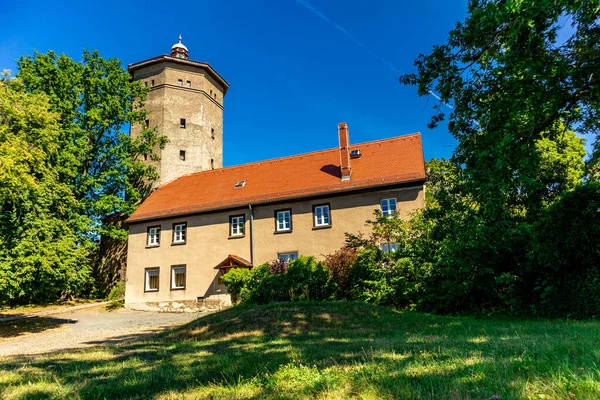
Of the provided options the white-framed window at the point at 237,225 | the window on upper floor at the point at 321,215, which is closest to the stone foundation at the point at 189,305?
the white-framed window at the point at 237,225

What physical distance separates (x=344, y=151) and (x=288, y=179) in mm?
4019

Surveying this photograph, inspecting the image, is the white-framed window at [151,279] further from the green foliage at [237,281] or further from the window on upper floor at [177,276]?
the green foliage at [237,281]

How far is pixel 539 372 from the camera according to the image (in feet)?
10.5

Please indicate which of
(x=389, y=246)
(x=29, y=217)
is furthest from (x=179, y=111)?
(x=389, y=246)

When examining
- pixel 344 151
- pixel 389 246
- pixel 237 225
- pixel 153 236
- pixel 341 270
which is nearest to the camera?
pixel 341 270

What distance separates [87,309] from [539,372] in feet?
84.8

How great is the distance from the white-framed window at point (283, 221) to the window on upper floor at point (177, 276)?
681 cm

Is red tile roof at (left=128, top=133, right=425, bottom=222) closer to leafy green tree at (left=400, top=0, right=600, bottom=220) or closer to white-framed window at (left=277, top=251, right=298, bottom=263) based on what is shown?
white-framed window at (left=277, top=251, right=298, bottom=263)

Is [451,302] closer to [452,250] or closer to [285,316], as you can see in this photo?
[452,250]

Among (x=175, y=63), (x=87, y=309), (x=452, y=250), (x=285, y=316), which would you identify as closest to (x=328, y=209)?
(x=452, y=250)

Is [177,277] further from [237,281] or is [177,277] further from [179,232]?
[237,281]

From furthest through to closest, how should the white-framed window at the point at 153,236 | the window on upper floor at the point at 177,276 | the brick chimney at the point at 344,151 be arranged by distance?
the white-framed window at the point at 153,236
the window on upper floor at the point at 177,276
the brick chimney at the point at 344,151

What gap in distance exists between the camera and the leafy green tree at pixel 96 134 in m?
24.7

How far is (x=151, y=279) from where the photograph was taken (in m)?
24.3
